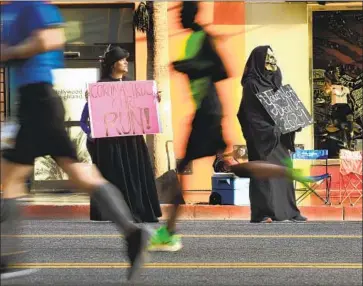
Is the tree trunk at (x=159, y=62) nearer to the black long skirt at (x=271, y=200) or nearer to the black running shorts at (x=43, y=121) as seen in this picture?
the black long skirt at (x=271, y=200)

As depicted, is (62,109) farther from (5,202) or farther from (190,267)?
(190,267)

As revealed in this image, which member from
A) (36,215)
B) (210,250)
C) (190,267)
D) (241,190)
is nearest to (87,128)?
(36,215)

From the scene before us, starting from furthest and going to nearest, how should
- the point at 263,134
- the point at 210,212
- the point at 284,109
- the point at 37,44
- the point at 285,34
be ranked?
the point at 285,34 < the point at 210,212 < the point at 284,109 < the point at 263,134 < the point at 37,44

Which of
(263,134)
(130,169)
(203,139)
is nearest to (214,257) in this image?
(203,139)

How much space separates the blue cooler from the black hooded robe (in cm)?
265

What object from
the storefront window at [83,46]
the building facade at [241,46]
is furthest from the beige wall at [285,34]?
the storefront window at [83,46]

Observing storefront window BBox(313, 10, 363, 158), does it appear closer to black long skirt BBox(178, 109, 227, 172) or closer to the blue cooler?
the blue cooler

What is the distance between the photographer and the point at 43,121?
5238 millimetres

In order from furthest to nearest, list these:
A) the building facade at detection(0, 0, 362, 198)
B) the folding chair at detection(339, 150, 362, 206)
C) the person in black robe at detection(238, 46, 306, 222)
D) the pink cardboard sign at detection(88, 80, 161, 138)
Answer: the building facade at detection(0, 0, 362, 198) → the folding chair at detection(339, 150, 362, 206) → the pink cardboard sign at detection(88, 80, 161, 138) → the person in black robe at detection(238, 46, 306, 222)

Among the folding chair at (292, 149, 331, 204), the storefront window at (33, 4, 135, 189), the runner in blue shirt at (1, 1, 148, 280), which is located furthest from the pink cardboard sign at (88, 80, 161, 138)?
the runner in blue shirt at (1, 1, 148, 280)

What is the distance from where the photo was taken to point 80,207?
552 inches

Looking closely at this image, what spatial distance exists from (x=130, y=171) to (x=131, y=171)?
13mm

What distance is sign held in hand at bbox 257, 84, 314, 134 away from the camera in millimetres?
10391

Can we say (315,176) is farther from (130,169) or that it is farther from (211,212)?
(130,169)
